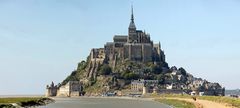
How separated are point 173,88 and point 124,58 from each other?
2603 centimetres

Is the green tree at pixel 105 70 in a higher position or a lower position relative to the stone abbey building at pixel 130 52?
lower

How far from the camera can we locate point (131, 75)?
18662cm

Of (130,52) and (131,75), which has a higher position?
(130,52)

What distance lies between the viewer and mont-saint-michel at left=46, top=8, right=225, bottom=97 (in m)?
181

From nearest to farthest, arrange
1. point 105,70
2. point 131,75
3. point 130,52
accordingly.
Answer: point 131,75 < point 105,70 < point 130,52

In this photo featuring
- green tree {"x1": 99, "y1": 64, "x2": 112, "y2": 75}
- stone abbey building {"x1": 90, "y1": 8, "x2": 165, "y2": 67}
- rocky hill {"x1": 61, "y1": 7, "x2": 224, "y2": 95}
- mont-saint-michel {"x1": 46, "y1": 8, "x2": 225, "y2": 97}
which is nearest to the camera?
mont-saint-michel {"x1": 46, "y1": 8, "x2": 225, "y2": 97}

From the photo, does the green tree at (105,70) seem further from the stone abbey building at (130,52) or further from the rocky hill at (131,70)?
the stone abbey building at (130,52)

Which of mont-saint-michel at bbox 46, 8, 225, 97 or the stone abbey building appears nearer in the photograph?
mont-saint-michel at bbox 46, 8, 225, 97

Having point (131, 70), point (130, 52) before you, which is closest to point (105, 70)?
point (131, 70)

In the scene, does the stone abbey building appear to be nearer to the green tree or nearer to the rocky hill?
the rocky hill

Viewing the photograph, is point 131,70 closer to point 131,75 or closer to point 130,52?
point 131,75

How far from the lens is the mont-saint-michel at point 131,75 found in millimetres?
181250

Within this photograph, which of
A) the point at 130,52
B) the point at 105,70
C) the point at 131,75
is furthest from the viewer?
the point at 130,52

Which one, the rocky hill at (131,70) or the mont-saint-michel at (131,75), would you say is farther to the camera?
the rocky hill at (131,70)
